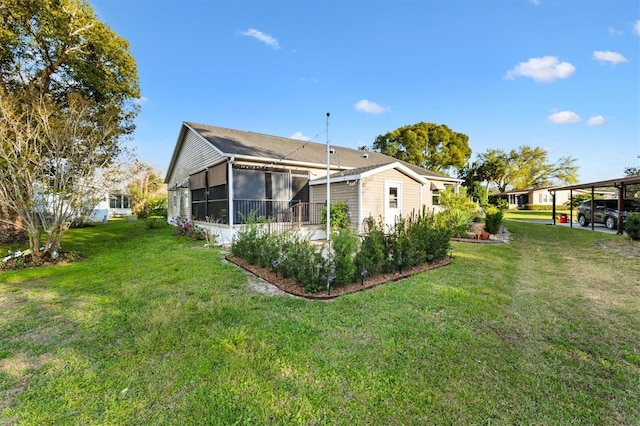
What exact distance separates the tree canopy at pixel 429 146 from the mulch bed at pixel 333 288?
1042 inches

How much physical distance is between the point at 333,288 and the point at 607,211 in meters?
18.8

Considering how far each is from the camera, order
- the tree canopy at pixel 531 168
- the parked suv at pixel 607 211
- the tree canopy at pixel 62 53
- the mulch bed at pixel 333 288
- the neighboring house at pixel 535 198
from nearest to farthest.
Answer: the mulch bed at pixel 333 288
the tree canopy at pixel 62 53
the parked suv at pixel 607 211
the neighboring house at pixel 535 198
the tree canopy at pixel 531 168

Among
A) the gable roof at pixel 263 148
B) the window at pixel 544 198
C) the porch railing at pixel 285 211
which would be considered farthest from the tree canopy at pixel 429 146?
the porch railing at pixel 285 211

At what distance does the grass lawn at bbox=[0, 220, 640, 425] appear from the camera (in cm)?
228

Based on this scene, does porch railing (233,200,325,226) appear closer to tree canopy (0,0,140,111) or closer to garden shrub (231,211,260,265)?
garden shrub (231,211,260,265)

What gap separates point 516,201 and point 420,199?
37.2 metres

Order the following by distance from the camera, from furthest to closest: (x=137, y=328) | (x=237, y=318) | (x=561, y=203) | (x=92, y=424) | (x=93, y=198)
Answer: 1. (x=561, y=203)
2. (x=93, y=198)
3. (x=237, y=318)
4. (x=137, y=328)
5. (x=92, y=424)

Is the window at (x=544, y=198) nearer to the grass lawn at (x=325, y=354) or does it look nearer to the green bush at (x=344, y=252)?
the grass lawn at (x=325, y=354)

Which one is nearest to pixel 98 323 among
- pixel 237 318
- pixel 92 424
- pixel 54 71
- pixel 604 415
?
pixel 237 318

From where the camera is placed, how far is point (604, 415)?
2.21m

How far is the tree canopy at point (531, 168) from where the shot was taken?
133 feet

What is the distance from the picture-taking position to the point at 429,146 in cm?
3241

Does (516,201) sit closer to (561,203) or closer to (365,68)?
(561,203)

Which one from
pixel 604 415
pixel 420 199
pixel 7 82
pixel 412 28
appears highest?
pixel 412 28
